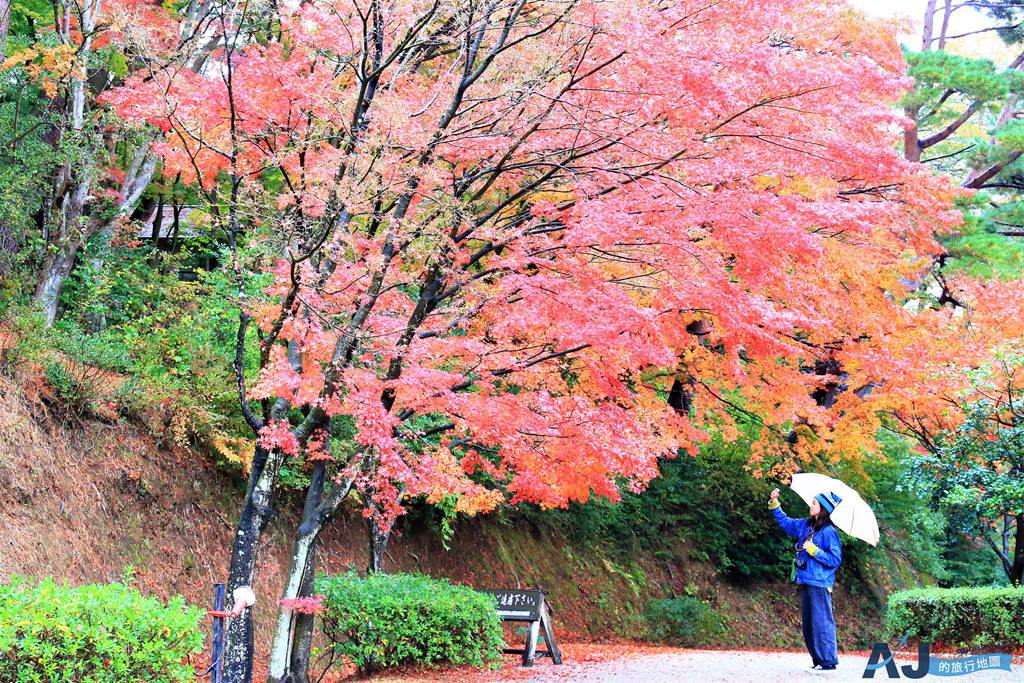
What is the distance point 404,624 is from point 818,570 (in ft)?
13.6

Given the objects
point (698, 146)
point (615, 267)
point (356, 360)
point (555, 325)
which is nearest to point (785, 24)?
point (698, 146)

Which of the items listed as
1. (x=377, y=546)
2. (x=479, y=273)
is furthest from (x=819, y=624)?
(x=377, y=546)

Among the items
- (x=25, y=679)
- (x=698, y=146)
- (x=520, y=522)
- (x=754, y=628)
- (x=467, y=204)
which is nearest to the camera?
(x=25, y=679)

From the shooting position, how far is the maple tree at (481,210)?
7.53 meters

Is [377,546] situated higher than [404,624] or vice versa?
[377,546]

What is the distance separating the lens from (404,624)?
8469 millimetres

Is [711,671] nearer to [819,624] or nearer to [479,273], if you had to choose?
[819,624]

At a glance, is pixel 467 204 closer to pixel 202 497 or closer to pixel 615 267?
pixel 615 267

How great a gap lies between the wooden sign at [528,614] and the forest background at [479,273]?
1.23m

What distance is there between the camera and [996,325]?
13219 millimetres

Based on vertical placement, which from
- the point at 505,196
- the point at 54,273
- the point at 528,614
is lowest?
the point at 528,614

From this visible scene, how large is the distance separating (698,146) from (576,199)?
1.37 m

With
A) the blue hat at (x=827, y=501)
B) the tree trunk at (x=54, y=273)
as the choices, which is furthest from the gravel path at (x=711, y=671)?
the tree trunk at (x=54, y=273)

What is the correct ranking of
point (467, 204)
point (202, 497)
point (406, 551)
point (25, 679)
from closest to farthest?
point (25, 679) < point (467, 204) < point (202, 497) < point (406, 551)
